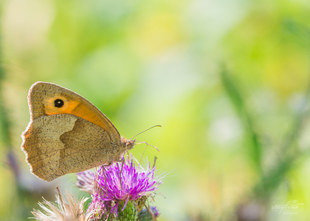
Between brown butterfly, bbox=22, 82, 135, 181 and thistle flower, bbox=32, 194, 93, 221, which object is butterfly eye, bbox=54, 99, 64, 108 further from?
thistle flower, bbox=32, 194, 93, 221

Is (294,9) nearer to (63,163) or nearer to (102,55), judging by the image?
(102,55)

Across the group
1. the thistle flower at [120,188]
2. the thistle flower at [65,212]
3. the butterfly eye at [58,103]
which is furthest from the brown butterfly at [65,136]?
the thistle flower at [65,212]

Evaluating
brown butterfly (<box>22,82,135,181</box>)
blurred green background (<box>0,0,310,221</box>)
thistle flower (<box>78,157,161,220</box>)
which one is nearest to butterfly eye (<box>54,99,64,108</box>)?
brown butterfly (<box>22,82,135,181</box>)

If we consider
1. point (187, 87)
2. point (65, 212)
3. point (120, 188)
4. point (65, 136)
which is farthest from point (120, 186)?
point (187, 87)

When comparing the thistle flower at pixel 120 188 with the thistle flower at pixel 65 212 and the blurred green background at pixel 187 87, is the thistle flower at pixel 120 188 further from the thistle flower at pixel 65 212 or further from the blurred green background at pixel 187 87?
the blurred green background at pixel 187 87

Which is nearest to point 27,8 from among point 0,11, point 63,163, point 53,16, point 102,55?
point 53,16

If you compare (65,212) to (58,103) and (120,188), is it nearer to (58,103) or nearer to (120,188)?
(120,188)
